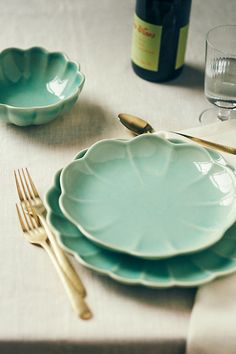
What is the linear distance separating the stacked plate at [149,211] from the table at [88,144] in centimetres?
3

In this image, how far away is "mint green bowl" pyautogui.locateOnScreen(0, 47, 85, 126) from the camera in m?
0.80

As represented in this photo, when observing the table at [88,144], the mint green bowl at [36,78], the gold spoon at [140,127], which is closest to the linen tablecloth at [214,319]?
the table at [88,144]

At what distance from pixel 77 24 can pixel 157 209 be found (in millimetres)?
486

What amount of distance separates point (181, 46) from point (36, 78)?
202 millimetres

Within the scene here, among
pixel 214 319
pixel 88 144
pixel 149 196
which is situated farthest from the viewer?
pixel 88 144

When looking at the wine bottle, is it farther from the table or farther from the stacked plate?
the stacked plate

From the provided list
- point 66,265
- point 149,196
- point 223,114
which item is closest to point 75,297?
point 66,265

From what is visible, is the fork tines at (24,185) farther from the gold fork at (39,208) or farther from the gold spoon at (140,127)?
the gold spoon at (140,127)

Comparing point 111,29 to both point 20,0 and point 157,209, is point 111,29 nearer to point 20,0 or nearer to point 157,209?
point 20,0

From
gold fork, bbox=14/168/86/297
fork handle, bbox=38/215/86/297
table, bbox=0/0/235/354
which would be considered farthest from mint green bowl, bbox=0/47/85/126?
fork handle, bbox=38/215/86/297

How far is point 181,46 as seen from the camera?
82 cm

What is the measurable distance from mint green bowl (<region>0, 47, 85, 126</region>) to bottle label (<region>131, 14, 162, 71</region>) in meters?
0.09

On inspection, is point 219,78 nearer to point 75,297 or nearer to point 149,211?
point 149,211

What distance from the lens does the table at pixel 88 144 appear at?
1.72 ft
